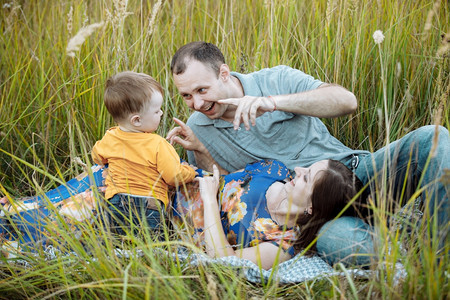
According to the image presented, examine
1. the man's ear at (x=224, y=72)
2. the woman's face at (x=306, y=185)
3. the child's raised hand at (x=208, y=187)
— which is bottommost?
the child's raised hand at (x=208, y=187)

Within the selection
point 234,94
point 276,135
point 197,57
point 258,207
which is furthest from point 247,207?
point 197,57

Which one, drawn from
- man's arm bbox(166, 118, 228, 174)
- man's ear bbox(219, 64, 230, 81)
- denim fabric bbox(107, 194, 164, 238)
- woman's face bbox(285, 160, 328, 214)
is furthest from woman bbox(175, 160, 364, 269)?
man's ear bbox(219, 64, 230, 81)

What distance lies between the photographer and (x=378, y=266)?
72.3 inches

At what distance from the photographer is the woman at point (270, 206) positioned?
2461mm

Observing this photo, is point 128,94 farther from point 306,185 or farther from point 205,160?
point 306,185

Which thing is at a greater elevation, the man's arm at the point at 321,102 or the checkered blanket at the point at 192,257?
the man's arm at the point at 321,102

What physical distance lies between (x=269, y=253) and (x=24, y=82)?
2511mm

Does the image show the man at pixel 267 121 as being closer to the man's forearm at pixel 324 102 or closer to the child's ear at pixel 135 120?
the man's forearm at pixel 324 102

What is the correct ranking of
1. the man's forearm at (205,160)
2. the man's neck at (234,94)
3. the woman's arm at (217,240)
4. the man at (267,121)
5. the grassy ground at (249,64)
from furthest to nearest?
the grassy ground at (249,64)
the man's forearm at (205,160)
the man's neck at (234,94)
the man at (267,121)
the woman's arm at (217,240)

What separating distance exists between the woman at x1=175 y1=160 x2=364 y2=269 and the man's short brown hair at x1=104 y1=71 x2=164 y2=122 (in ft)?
1.82

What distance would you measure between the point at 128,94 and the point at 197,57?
54cm

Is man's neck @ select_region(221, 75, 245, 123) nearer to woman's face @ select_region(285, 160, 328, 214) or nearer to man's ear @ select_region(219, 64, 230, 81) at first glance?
man's ear @ select_region(219, 64, 230, 81)

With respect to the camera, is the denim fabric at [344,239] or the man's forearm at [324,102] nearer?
the denim fabric at [344,239]

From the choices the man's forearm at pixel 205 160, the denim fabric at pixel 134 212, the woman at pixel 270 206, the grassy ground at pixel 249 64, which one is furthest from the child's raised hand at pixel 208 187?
the grassy ground at pixel 249 64
